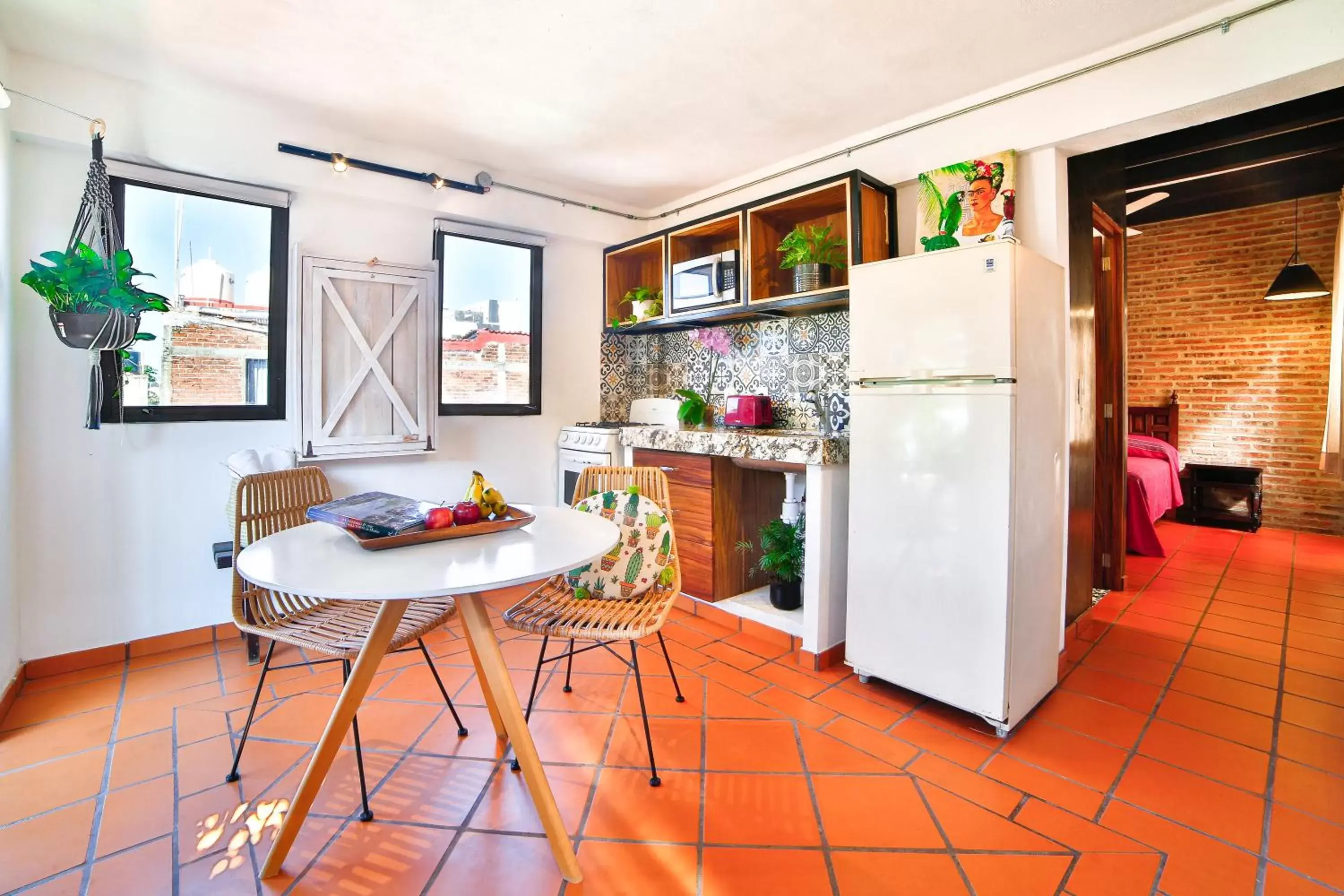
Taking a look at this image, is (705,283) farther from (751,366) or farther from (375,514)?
(375,514)

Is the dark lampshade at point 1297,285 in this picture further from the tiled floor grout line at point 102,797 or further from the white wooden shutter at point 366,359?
the tiled floor grout line at point 102,797

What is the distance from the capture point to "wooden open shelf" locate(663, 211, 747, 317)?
11.0ft

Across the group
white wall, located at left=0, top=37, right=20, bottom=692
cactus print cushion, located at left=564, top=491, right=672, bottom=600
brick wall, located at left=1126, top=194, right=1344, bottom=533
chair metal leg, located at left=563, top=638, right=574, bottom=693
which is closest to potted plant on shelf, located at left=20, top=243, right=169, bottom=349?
white wall, located at left=0, top=37, right=20, bottom=692

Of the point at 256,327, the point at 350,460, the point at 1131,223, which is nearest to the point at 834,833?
the point at 350,460

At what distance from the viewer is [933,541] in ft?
7.42

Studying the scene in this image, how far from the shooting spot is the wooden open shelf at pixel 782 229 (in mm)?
3057

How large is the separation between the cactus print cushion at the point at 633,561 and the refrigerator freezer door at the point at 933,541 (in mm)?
840

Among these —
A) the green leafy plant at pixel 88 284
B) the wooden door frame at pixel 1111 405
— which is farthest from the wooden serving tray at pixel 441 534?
the wooden door frame at pixel 1111 405

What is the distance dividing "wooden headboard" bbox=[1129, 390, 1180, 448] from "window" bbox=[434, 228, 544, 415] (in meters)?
5.81

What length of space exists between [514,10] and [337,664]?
2704 mm

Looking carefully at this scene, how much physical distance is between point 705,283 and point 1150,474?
386 cm

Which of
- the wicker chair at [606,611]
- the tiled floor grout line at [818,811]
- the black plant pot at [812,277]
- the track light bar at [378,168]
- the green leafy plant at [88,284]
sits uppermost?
the track light bar at [378,168]

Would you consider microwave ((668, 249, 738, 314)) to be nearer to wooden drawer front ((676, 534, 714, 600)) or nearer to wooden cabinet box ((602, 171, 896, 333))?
wooden cabinet box ((602, 171, 896, 333))

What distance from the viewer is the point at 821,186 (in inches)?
116
